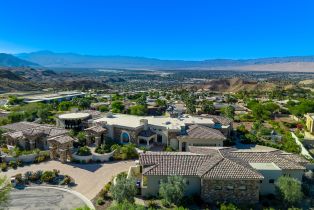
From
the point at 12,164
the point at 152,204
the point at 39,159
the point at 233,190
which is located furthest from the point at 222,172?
the point at 12,164

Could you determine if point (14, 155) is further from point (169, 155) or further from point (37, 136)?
point (169, 155)

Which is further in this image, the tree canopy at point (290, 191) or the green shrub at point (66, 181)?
the green shrub at point (66, 181)

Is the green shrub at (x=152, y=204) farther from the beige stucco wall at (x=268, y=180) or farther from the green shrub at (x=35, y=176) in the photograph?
the green shrub at (x=35, y=176)

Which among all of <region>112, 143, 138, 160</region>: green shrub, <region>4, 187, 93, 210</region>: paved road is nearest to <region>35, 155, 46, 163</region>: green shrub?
<region>4, 187, 93, 210</region>: paved road

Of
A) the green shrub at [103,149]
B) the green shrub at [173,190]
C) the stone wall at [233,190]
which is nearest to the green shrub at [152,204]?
the green shrub at [173,190]

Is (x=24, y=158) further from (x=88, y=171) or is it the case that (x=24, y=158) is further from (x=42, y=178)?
(x=88, y=171)

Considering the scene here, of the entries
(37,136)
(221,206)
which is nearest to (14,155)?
(37,136)

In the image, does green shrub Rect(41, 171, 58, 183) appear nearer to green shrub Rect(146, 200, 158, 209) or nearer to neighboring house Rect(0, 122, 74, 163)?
neighboring house Rect(0, 122, 74, 163)
